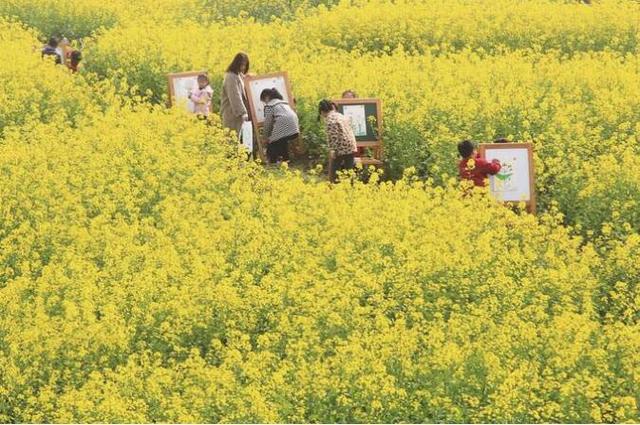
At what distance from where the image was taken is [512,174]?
53.9 feet

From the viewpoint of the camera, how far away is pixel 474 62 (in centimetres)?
2414

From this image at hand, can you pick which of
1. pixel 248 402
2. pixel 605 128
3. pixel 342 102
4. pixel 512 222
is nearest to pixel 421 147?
pixel 342 102

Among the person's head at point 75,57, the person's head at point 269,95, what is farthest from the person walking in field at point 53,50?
the person's head at point 269,95

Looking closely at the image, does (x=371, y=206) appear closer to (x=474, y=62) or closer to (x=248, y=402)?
(x=248, y=402)

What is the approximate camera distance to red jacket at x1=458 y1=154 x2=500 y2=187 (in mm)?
16078

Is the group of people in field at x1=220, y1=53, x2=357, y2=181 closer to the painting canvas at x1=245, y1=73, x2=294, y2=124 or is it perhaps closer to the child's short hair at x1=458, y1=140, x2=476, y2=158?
the painting canvas at x1=245, y1=73, x2=294, y2=124

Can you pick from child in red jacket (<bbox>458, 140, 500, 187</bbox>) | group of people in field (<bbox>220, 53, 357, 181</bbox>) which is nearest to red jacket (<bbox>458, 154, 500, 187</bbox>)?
child in red jacket (<bbox>458, 140, 500, 187</bbox>)

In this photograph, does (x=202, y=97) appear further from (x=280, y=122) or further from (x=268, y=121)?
(x=280, y=122)

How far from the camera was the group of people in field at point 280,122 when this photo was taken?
635 inches

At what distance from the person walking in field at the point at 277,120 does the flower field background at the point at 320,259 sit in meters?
0.67

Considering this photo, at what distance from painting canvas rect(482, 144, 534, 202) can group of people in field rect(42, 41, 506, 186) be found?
220 millimetres

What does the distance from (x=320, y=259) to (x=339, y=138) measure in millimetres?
4668

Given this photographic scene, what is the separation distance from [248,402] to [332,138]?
817 centimetres

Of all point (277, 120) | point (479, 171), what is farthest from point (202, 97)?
point (479, 171)
